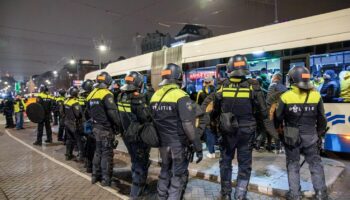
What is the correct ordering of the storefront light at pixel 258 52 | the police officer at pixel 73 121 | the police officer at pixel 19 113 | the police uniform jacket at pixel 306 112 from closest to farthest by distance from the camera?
the police uniform jacket at pixel 306 112
the police officer at pixel 73 121
the storefront light at pixel 258 52
the police officer at pixel 19 113

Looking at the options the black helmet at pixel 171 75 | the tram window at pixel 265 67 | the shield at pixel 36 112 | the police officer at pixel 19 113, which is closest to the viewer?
the black helmet at pixel 171 75

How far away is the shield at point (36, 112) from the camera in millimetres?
11047

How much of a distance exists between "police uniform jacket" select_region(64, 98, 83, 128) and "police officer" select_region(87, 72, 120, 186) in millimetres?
1956

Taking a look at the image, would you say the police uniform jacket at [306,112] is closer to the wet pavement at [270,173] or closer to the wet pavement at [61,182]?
the wet pavement at [270,173]

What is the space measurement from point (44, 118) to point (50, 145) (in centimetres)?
104

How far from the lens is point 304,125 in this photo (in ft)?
14.7

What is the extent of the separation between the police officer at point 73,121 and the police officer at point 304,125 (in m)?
5.18

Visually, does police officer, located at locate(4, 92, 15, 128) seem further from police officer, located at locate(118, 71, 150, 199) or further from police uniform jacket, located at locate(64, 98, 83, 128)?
police officer, located at locate(118, 71, 150, 199)

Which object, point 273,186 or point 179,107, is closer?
point 179,107

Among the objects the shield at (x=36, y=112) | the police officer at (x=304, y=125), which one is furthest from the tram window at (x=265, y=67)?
the shield at (x=36, y=112)

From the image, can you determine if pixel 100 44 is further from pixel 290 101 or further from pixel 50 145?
pixel 290 101

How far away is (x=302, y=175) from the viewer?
5.82m

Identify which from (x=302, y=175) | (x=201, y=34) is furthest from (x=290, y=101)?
(x=201, y=34)

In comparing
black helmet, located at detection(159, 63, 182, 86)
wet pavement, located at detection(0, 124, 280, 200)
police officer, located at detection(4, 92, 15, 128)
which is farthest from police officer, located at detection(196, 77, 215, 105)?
police officer, located at detection(4, 92, 15, 128)
